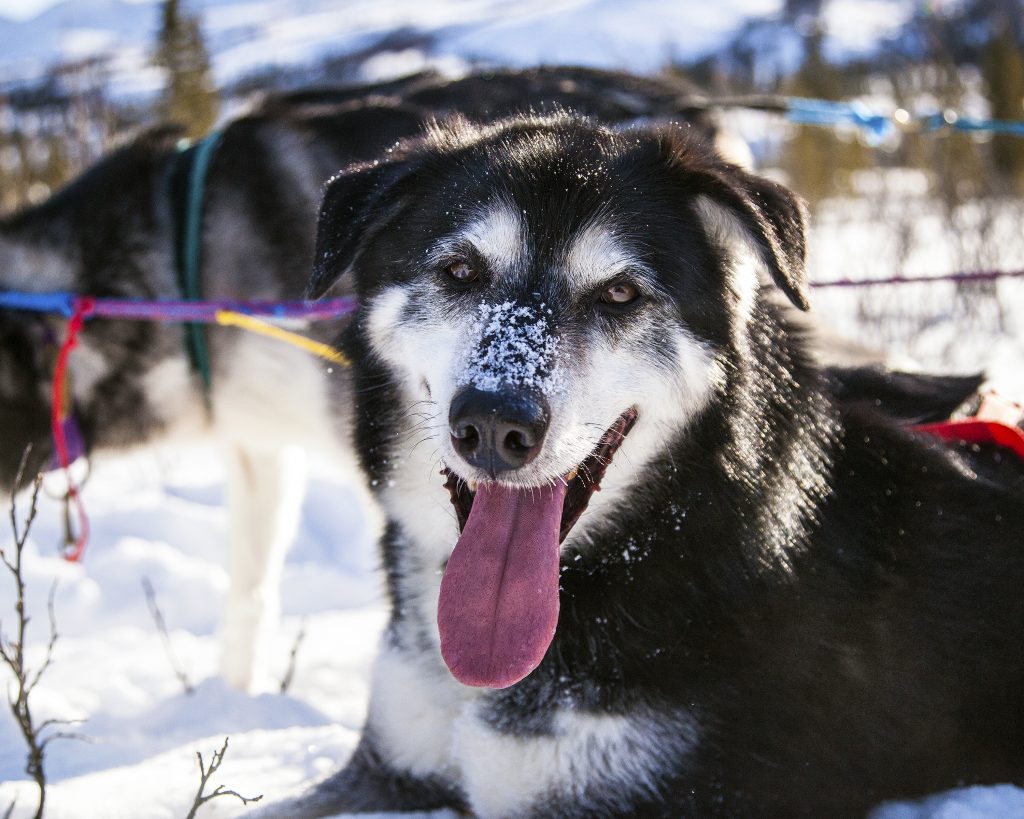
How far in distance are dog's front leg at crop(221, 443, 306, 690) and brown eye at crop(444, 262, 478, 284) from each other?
1.66m

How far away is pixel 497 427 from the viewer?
154 cm

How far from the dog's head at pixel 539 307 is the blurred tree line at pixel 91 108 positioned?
480 centimetres

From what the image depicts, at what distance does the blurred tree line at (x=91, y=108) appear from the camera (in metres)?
7.48

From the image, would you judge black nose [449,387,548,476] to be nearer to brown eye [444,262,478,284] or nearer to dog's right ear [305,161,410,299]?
brown eye [444,262,478,284]

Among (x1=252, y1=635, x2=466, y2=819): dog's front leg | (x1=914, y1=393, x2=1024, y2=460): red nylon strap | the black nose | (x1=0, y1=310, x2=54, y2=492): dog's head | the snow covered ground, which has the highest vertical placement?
the black nose

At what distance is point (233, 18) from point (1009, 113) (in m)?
185

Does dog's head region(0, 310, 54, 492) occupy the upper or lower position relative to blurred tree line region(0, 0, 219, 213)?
lower

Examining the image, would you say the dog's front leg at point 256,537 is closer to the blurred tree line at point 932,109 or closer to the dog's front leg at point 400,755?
the dog's front leg at point 400,755

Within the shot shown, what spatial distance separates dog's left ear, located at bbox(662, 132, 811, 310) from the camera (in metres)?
1.71

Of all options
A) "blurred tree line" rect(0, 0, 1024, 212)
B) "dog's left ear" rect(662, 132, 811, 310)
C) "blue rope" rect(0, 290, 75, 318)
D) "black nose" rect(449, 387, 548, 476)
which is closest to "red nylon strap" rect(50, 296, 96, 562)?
"blue rope" rect(0, 290, 75, 318)

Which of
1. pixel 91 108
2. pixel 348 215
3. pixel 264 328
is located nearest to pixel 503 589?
pixel 348 215

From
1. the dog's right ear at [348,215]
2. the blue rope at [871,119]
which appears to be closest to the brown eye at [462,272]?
the dog's right ear at [348,215]

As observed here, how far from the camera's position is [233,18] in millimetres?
179750

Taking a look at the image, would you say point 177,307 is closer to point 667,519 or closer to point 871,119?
point 667,519
